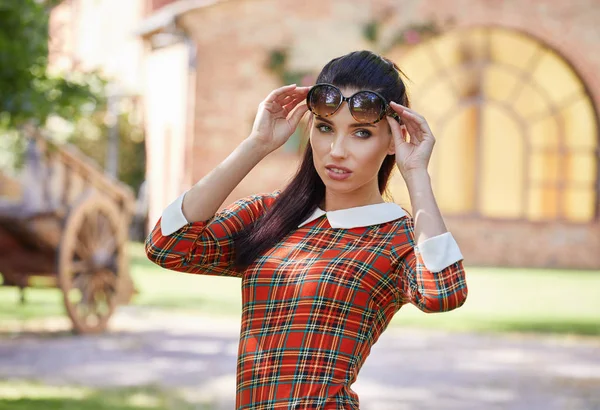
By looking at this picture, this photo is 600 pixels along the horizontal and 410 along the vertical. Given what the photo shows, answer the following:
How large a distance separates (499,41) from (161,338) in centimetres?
1182

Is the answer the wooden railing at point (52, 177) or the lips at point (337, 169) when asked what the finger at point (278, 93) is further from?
the wooden railing at point (52, 177)

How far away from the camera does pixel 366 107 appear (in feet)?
8.73

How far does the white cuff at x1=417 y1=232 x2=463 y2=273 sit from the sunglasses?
34 cm

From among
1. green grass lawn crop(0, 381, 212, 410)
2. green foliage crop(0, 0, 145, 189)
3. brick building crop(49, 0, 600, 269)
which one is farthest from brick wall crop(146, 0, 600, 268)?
Result: green grass lawn crop(0, 381, 212, 410)

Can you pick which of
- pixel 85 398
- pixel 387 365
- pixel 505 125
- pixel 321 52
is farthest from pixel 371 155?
pixel 505 125

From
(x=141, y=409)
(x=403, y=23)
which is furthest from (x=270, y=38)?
(x=141, y=409)

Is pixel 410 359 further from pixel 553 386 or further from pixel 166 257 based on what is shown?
pixel 166 257

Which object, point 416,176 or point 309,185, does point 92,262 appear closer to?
point 309,185

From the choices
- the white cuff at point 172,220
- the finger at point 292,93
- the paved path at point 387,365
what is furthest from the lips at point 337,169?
the paved path at point 387,365

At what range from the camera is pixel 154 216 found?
75.1ft

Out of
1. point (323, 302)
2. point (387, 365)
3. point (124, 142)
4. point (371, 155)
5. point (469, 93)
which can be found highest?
point (469, 93)

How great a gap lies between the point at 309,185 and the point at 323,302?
394mm

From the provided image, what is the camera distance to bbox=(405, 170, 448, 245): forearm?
256 cm

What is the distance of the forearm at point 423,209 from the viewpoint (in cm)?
256
